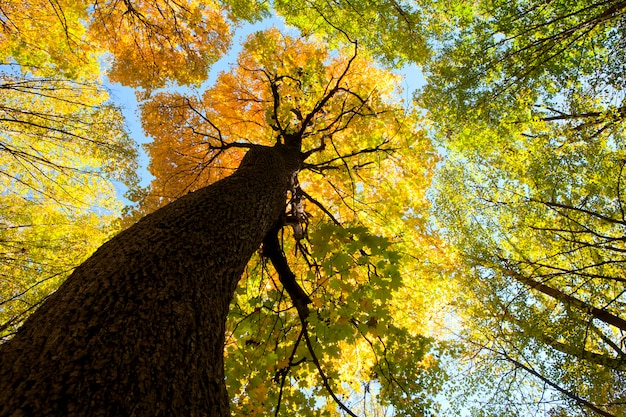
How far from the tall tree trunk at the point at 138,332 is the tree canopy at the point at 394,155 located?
170cm

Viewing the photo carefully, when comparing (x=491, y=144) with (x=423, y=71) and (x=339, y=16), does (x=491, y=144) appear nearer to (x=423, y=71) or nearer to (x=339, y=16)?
(x=423, y=71)

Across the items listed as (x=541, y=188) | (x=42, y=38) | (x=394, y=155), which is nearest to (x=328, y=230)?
(x=394, y=155)

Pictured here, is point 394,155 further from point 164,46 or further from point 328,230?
point 164,46

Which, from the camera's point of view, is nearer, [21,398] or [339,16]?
[21,398]

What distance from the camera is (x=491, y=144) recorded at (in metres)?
7.89

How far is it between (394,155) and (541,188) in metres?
3.57

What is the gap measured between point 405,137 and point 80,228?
343 inches

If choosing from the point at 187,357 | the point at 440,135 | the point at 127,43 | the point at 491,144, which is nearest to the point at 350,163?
the point at 440,135

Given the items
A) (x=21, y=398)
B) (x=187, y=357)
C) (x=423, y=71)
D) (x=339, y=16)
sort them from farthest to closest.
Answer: (x=423, y=71), (x=339, y=16), (x=187, y=357), (x=21, y=398)

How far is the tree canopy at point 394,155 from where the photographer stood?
17.5ft

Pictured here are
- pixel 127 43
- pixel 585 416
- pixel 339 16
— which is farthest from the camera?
pixel 127 43

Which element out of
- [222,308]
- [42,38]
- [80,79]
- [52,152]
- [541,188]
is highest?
[80,79]

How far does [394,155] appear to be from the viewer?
650 cm

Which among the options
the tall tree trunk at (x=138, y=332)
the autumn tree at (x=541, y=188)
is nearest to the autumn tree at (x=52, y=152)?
the tall tree trunk at (x=138, y=332)
